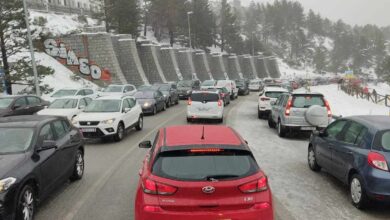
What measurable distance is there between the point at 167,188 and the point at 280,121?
11278mm

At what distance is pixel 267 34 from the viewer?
180 metres

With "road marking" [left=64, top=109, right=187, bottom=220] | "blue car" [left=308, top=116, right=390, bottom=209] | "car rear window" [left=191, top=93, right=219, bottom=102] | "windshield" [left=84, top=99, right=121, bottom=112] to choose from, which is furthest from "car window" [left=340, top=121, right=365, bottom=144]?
"car rear window" [left=191, top=93, right=219, bottom=102]

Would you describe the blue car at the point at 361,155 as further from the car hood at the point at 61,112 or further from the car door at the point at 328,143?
the car hood at the point at 61,112

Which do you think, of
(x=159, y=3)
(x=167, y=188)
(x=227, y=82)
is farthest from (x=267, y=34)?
(x=167, y=188)

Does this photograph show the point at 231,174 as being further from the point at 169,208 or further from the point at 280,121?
the point at 280,121

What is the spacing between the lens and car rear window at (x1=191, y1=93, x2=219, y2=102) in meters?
19.0

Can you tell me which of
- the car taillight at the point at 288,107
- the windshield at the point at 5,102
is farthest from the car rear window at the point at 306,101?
the windshield at the point at 5,102

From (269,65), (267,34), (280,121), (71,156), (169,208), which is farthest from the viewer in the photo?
(267,34)

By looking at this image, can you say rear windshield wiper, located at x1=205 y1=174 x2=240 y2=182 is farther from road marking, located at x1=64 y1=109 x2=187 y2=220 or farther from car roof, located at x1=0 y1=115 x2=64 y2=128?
car roof, located at x1=0 y1=115 x2=64 y2=128

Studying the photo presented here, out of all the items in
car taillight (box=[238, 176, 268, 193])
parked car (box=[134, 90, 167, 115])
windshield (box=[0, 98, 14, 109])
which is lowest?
parked car (box=[134, 90, 167, 115])

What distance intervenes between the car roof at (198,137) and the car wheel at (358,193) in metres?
2.67

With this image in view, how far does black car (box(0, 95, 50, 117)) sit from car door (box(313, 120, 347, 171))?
14426 mm

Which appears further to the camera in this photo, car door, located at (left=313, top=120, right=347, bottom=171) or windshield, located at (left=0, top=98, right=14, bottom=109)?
windshield, located at (left=0, top=98, right=14, bottom=109)

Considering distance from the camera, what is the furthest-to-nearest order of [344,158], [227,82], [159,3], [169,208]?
[159,3] < [227,82] < [344,158] < [169,208]
